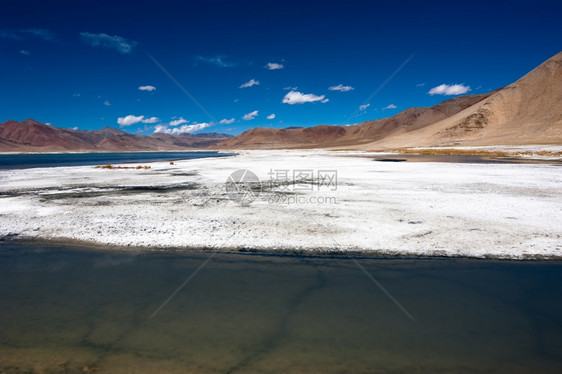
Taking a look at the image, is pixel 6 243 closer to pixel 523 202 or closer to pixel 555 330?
pixel 555 330

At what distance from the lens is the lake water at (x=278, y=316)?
10.3 feet

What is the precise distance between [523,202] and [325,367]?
387 inches

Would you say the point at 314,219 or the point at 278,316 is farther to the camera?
the point at 314,219

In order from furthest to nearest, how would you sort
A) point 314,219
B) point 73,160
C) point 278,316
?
point 73,160, point 314,219, point 278,316

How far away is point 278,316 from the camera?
154 inches

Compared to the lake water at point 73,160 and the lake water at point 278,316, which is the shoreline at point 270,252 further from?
the lake water at point 73,160

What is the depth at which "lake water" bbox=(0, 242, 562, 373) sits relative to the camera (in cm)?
314
